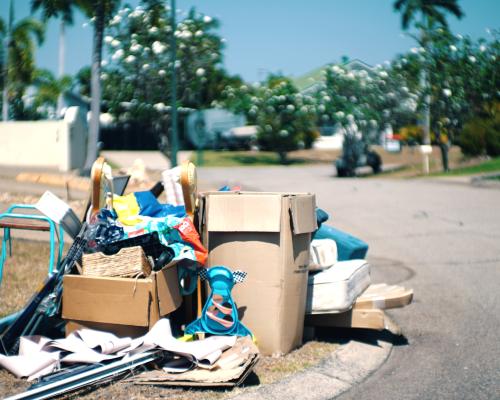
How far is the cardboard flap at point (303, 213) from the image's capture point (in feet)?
15.7

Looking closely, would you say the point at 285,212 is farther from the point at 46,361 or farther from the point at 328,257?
the point at 46,361

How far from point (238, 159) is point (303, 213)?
35.5 m

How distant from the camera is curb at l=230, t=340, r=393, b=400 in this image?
14.2ft

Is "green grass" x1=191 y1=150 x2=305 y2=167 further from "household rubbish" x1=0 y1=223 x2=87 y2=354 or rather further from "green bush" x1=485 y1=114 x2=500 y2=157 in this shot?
"household rubbish" x1=0 y1=223 x2=87 y2=354

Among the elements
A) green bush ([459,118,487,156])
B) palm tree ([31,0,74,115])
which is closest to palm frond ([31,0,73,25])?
palm tree ([31,0,74,115])

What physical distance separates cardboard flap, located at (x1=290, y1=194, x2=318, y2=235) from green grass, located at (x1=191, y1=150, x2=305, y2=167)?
32.7 metres

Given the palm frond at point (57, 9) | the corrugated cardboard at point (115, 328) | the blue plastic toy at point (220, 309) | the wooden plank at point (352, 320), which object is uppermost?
the palm frond at point (57, 9)

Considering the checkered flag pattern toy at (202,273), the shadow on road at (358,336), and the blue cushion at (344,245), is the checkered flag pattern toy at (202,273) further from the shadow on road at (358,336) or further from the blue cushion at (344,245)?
the blue cushion at (344,245)

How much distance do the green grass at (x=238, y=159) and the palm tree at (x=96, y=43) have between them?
599 inches

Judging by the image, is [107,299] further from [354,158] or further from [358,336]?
[354,158]

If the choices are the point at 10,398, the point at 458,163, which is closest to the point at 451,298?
the point at 10,398

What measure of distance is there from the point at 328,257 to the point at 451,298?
6.96 ft

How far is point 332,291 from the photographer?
17.1 ft

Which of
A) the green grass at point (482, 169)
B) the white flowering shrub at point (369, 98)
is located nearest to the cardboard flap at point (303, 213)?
the green grass at point (482, 169)
